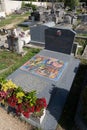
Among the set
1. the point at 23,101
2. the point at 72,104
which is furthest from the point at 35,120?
the point at 72,104

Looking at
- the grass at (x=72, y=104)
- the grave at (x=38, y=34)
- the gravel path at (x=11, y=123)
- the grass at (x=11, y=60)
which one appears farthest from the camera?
the grave at (x=38, y=34)

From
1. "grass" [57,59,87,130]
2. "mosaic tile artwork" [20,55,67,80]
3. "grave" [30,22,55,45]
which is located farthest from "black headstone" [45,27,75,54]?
"grave" [30,22,55,45]

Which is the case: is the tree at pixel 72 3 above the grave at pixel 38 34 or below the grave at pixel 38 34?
above

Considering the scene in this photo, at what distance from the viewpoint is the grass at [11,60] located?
26.6 feet

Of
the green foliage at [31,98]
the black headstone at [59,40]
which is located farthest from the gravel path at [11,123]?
the black headstone at [59,40]

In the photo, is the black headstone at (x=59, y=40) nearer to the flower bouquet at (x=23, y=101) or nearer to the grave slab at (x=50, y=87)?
the grave slab at (x=50, y=87)

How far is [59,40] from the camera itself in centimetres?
830

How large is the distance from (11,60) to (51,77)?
3.86 metres

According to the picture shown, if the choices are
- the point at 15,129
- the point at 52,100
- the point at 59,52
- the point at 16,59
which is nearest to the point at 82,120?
the point at 52,100

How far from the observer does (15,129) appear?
175 inches

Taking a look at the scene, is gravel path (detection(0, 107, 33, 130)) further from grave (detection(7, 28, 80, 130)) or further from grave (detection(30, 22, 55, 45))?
grave (detection(30, 22, 55, 45))

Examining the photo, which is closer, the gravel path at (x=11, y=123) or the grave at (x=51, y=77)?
the gravel path at (x=11, y=123)

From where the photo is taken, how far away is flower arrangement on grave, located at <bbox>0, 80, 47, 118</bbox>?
411 centimetres

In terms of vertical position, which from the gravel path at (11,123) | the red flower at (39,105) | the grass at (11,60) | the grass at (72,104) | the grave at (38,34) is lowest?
the gravel path at (11,123)
